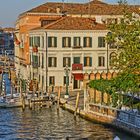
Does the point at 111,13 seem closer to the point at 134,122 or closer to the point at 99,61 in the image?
the point at 99,61

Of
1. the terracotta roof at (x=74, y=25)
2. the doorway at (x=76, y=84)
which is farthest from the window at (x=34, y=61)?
the doorway at (x=76, y=84)

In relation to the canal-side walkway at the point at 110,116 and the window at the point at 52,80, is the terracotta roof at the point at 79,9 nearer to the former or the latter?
the window at the point at 52,80

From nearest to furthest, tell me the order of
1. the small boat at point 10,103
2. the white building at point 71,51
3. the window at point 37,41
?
1. the small boat at point 10,103
2. the white building at point 71,51
3. the window at point 37,41

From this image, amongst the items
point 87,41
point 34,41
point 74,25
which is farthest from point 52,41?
point 34,41

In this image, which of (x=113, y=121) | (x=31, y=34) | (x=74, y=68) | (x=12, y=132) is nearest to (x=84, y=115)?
(x=113, y=121)

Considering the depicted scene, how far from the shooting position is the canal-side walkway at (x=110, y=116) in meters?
20.1

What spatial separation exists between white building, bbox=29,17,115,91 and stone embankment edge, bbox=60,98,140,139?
631 centimetres

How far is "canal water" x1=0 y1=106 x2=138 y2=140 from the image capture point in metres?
20.5

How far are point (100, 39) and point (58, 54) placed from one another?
3.15 m

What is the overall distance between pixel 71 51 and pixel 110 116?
12536 mm

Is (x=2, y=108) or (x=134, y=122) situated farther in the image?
(x=2, y=108)

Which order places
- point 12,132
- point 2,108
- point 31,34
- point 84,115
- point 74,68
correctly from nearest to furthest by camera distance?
point 12,132 < point 84,115 < point 2,108 < point 74,68 < point 31,34

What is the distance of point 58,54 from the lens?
113 feet

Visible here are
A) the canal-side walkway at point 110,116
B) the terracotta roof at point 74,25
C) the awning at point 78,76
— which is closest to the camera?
the canal-side walkway at point 110,116
